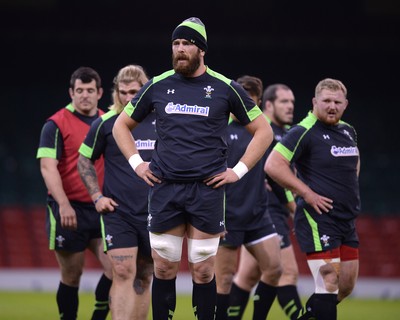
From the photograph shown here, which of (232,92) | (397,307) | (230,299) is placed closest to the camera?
(232,92)

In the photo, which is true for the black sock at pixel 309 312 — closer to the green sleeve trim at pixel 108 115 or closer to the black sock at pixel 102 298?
the black sock at pixel 102 298

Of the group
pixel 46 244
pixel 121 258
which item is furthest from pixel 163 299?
pixel 46 244

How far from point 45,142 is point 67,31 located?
13.6 m

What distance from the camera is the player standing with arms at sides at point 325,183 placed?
8.34m

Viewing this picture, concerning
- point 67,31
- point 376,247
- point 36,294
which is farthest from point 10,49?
point 376,247

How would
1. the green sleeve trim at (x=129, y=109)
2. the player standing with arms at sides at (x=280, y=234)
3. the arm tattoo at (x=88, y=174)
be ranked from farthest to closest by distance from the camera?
1. the player standing with arms at sides at (x=280, y=234)
2. the arm tattoo at (x=88, y=174)
3. the green sleeve trim at (x=129, y=109)

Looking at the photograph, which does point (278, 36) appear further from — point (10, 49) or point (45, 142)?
point (45, 142)

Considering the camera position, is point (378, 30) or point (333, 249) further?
point (378, 30)

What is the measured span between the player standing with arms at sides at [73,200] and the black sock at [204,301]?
201 cm

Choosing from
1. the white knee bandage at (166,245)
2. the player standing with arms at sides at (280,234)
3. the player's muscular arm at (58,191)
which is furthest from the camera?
the player standing with arms at sides at (280,234)

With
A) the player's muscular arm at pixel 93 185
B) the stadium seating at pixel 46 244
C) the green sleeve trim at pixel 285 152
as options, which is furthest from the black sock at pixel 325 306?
the stadium seating at pixel 46 244

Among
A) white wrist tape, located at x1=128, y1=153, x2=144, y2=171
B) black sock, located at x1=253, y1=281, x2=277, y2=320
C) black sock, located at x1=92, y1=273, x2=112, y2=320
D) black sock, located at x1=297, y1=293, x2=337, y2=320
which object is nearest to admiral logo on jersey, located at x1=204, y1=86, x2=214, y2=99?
white wrist tape, located at x1=128, y1=153, x2=144, y2=171

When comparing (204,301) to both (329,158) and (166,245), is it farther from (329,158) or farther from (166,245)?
(329,158)

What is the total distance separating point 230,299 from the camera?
1022cm
